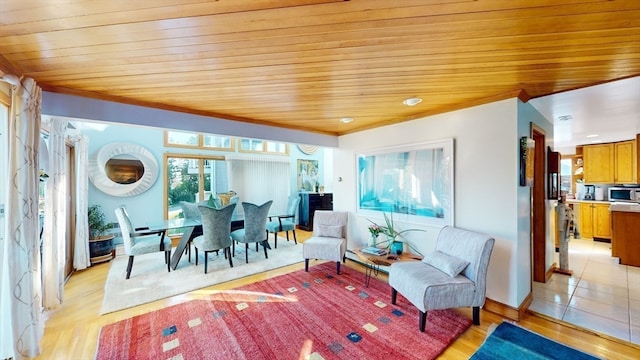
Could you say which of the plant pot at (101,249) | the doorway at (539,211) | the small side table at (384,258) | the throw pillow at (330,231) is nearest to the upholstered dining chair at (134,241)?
the plant pot at (101,249)

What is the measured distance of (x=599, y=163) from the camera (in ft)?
17.8

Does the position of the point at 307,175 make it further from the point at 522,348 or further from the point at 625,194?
the point at 625,194

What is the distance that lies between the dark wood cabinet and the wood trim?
15.0 ft

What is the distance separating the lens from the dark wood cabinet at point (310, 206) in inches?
266

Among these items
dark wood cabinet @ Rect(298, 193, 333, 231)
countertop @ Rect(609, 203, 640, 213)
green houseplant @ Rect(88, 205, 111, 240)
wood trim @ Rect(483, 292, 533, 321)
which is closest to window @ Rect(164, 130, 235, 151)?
green houseplant @ Rect(88, 205, 111, 240)

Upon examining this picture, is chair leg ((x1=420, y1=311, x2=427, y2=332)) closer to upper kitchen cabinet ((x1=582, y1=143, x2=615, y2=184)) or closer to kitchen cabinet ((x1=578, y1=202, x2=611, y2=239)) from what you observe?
kitchen cabinet ((x1=578, y1=202, x2=611, y2=239))

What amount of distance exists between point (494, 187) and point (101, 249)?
5.82m

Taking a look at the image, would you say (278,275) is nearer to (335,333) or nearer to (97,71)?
(335,333)

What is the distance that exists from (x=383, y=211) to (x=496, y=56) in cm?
247

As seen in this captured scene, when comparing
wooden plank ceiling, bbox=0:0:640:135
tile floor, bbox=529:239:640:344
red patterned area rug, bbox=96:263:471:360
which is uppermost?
wooden plank ceiling, bbox=0:0:640:135

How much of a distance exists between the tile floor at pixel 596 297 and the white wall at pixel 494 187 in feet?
1.37

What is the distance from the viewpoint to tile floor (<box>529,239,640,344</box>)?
91.7 inches

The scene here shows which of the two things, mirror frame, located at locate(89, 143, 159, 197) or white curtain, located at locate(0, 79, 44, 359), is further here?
mirror frame, located at locate(89, 143, 159, 197)

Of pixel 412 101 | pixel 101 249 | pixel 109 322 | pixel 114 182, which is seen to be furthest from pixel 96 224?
pixel 412 101
